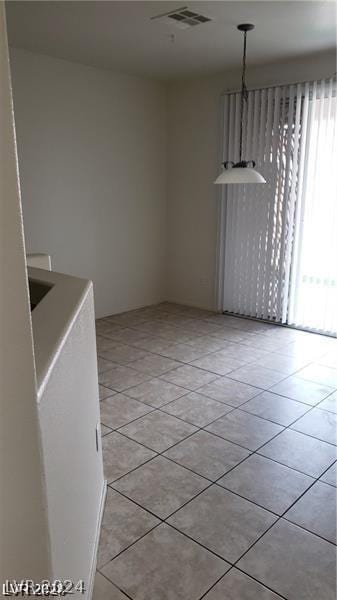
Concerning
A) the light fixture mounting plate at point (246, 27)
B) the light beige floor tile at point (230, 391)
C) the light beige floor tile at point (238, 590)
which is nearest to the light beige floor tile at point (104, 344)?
the light beige floor tile at point (230, 391)

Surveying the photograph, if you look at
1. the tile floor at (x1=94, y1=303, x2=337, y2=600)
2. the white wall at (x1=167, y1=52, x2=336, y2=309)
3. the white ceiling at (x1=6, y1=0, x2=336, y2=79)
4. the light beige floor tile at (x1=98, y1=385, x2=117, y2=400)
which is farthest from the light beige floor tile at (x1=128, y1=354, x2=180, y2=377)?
the white ceiling at (x1=6, y1=0, x2=336, y2=79)

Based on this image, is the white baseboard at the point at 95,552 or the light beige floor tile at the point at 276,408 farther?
the light beige floor tile at the point at 276,408

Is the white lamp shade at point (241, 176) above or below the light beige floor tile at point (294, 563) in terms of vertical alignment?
above

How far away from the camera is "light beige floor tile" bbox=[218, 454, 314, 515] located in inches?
96.0

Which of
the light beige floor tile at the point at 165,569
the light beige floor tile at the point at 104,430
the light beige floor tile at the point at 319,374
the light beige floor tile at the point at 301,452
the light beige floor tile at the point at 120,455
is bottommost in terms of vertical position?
the light beige floor tile at the point at 319,374

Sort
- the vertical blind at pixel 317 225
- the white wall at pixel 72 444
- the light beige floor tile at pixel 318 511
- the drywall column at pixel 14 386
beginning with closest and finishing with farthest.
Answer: the drywall column at pixel 14 386 < the white wall at pixel 72 444 < the light beige floor tile at pixel 318 511 < the vertical blind at pixel 317 225

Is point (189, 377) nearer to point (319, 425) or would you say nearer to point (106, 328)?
point (319, 425)

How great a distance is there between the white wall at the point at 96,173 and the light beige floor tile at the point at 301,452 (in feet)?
10.9

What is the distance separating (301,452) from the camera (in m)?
2.88

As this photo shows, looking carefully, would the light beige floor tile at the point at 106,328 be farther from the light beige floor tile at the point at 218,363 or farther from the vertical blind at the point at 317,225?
the vertical blind at the point at 317,225

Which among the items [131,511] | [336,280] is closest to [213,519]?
[131,511]

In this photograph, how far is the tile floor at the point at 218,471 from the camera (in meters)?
1.97

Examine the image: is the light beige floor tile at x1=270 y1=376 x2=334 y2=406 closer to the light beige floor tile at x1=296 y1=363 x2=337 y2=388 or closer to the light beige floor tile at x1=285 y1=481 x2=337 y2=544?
the light beige floor tile at x1=296 y1=363 x2=337 y2=388

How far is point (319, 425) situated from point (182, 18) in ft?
10.7
